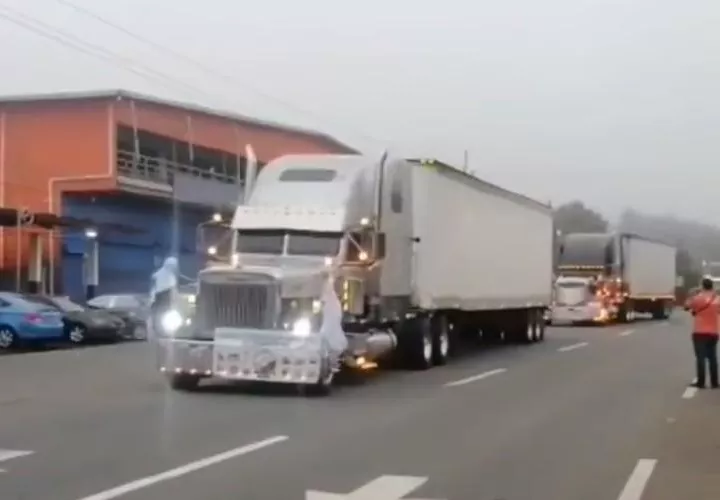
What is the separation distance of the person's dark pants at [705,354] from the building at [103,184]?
2714 cm

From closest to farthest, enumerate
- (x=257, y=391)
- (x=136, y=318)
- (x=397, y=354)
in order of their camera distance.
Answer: (x=257, y=391)
(x=397, y=354)
(x=136, y=318)

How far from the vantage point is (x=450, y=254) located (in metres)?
25.5

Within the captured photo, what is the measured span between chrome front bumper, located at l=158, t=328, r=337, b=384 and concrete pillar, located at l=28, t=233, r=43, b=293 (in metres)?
27.1

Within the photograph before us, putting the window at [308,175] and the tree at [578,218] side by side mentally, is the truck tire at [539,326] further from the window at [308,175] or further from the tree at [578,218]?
the tree at [578,218]

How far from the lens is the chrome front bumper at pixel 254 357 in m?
17.7

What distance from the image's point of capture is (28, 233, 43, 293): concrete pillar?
145ft

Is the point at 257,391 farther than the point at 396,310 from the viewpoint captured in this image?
No

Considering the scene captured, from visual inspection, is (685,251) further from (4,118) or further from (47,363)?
(47,363)

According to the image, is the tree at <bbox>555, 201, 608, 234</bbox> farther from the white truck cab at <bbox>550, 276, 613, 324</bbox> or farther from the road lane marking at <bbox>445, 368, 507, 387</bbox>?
the road lane marking at <bbox>445, 368, 507, 387</bbox>

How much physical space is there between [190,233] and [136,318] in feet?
65.7

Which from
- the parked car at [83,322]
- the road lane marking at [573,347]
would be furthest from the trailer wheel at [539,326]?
the parked car at [83,322]

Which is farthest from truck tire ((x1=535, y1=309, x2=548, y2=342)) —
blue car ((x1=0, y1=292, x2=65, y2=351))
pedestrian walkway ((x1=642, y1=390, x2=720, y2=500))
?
pedestrian walkway ((x1=642, y1=390, x2=720, y2=500))

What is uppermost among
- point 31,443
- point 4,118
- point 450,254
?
point 4,118

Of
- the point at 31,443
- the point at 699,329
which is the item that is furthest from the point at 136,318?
the point at 31,443
